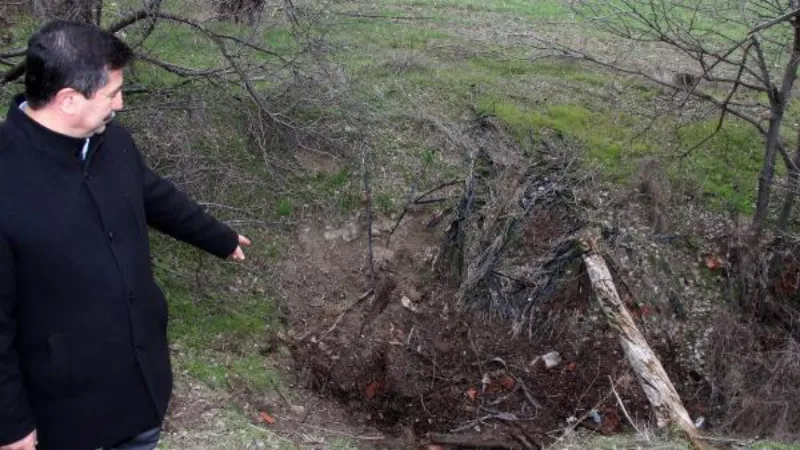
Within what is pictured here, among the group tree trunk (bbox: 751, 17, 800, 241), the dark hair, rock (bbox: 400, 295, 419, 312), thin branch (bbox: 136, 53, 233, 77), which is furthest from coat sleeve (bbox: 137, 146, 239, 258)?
tree trunk (bbox: 751, 17, 800, 241)

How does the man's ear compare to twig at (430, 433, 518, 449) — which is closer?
the man's ear

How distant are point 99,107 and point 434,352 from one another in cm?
433

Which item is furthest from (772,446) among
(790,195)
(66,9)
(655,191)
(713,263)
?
(66,9)

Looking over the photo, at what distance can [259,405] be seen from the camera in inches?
201

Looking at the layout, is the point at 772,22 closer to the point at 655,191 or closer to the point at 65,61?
the point at 655,191

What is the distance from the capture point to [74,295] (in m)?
2.39

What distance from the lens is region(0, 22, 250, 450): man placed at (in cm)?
229

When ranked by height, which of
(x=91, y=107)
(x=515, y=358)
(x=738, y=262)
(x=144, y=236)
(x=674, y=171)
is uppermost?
(x=91, y=107)

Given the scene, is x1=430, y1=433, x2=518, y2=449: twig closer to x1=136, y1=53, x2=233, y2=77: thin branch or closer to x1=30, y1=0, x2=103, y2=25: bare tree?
x1=136, y1=53, x2=233, y2=77: thin branch

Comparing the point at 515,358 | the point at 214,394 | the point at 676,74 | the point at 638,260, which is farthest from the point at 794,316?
the point at 214,394

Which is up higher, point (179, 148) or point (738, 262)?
point (179, 148)

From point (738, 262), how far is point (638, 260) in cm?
100

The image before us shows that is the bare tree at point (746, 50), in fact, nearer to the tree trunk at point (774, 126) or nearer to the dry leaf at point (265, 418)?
the tree trunk at point (774, 126)

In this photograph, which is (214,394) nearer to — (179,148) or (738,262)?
(179,148)
